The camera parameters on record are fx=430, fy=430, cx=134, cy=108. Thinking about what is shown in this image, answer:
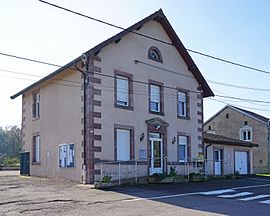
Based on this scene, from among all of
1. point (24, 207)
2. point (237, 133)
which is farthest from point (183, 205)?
point (237, 133)

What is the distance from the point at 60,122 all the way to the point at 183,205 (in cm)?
1113

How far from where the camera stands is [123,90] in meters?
22.5

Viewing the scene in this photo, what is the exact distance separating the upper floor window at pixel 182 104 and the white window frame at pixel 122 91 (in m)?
4.62

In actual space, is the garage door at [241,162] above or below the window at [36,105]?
below

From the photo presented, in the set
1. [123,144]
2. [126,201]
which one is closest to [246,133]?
[123,144]

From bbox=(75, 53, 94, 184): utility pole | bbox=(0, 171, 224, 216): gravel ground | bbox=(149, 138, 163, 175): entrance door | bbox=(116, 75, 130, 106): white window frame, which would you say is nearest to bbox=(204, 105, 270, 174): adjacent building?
bbox=(149, 138, 163, 175): entrance door

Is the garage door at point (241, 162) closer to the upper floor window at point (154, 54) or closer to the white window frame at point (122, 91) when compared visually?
the upper floor window at point (154, 54)

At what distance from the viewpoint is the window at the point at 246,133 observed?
44469mm

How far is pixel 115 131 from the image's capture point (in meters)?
21.4

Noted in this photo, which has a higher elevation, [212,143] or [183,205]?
[212,143]

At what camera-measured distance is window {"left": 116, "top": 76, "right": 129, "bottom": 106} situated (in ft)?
72.8

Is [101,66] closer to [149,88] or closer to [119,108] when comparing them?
[119,108]

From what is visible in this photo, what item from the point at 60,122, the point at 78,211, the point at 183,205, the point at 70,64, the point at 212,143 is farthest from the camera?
the point at 212,143

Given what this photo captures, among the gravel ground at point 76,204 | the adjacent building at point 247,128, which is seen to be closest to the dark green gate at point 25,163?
the gravel ground at point 76,204
